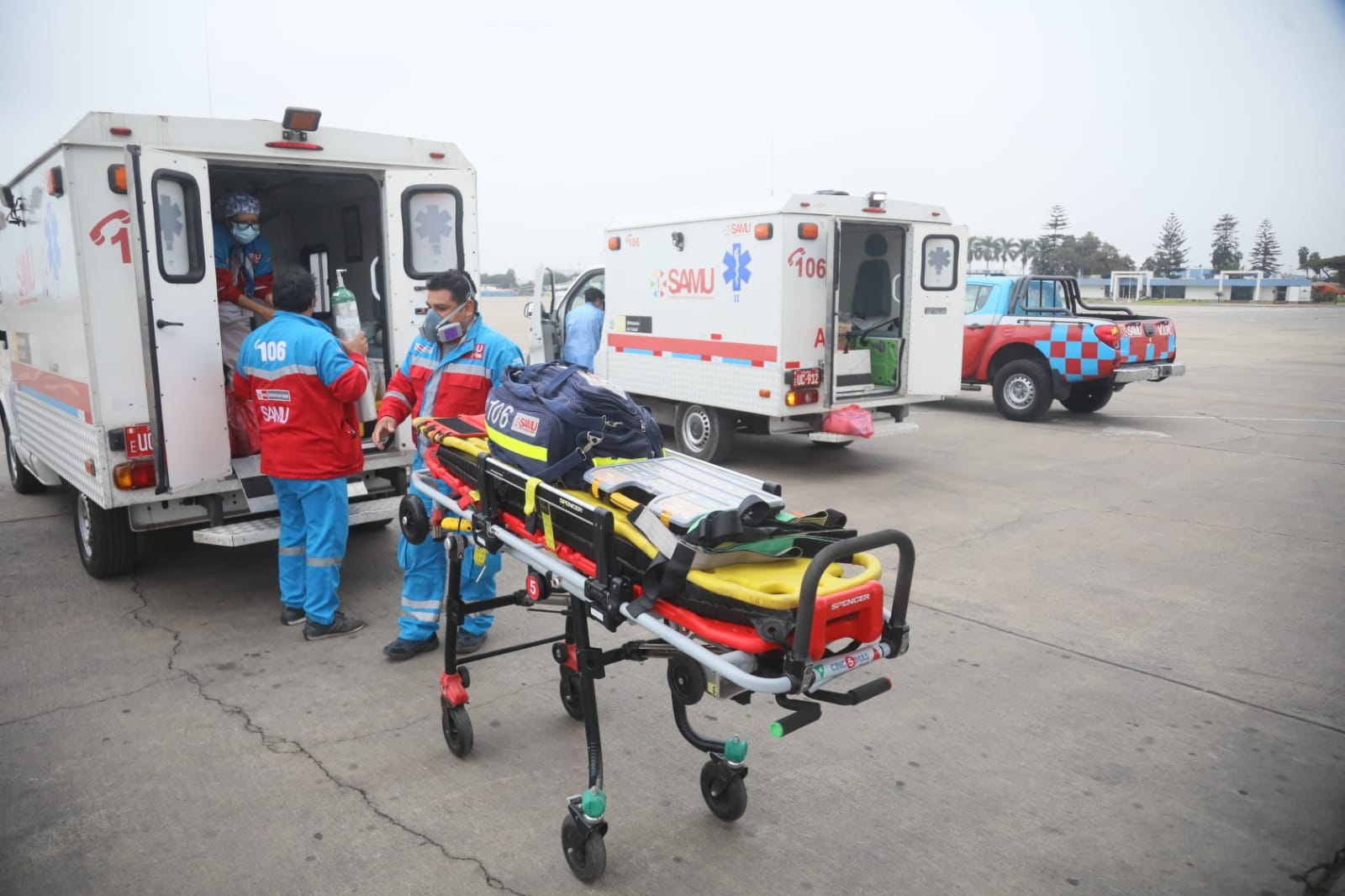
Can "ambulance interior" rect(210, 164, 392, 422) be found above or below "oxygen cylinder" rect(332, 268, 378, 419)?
above

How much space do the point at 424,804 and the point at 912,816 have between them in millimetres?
1682

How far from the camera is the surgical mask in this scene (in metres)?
5.77

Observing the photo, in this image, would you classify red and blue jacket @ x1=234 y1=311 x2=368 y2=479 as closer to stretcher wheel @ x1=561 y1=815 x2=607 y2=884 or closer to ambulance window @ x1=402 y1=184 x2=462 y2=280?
ambulance window @ x1=402 y1=184 x2=462 y2=280

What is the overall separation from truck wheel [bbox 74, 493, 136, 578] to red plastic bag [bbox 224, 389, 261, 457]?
0.73m

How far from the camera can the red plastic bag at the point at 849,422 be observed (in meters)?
8.52

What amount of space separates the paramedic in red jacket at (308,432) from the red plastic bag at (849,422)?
4.93 metres

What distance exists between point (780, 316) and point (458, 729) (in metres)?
5.35

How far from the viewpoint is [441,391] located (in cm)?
430

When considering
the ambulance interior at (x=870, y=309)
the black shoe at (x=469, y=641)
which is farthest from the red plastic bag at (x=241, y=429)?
the ambulance interior at (x=870, y=309)

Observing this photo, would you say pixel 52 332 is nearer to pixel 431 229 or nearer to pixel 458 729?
pixel 431 229

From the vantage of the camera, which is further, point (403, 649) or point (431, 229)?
point (431, 229)

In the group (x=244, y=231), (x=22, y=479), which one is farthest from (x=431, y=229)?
(x=22, y=479)

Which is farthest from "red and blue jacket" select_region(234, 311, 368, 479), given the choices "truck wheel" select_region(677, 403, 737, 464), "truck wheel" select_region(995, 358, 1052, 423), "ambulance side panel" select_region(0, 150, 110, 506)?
"truck wheel" select_region(995, 358, 1052, 423)

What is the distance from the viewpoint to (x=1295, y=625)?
4.88 metres
